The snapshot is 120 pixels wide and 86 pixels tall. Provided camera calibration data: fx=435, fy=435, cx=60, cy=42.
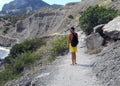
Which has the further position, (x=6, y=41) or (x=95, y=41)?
(x=6, y=41)

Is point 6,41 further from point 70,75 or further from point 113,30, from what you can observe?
point 70,75

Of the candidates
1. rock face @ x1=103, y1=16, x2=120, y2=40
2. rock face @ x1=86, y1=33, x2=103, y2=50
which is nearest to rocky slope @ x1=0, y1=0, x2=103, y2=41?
rock face @ x1=86, y1=33, x2=103, y2=50

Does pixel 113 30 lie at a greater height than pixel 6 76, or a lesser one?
greater

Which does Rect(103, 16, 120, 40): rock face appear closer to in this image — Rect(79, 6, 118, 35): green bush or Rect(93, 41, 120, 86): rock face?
Rect(93, 41, 120, 86): rock face

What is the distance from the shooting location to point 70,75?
1850cm

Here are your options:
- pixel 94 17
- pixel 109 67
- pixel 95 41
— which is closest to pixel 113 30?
pixel 95 41

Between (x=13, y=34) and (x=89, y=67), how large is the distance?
111 m

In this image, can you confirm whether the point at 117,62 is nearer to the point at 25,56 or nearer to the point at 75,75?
the point at 75,75

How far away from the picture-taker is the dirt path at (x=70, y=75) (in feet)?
55.5

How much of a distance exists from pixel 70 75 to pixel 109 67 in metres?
2.05

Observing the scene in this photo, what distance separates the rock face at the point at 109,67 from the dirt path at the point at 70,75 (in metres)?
0.34

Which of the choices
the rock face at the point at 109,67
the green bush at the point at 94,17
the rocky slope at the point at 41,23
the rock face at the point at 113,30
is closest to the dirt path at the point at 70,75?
the rock face at the point at 109,67

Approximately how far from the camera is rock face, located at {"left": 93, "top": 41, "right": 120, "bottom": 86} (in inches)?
619

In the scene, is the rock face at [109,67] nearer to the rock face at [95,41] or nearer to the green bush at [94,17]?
the rock face at [95,41]
